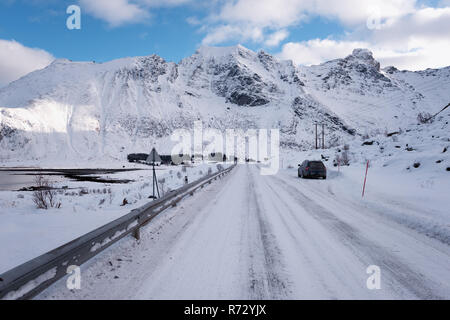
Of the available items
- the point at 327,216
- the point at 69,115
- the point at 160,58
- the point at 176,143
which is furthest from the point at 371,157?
the point at 160,58

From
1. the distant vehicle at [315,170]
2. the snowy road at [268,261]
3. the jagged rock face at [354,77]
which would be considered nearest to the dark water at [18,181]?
the snowy road at [268,261]

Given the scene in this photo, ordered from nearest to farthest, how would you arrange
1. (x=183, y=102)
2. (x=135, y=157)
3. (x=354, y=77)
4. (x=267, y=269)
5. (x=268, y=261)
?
1. (x=267, y=269)
2. (x=268, y=261)
3. (x=135, y=157)
4. (x=183, y=102)
5. (x=354, y=77)

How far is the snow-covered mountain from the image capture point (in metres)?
64.0

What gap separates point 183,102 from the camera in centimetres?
10112

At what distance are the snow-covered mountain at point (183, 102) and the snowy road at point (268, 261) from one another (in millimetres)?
62325

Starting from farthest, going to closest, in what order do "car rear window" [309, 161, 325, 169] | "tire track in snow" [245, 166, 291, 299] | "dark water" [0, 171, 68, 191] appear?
"dark water" [0, 171, 68, 191] < "car rear window" [309, 161, 325, 169] < "tire track in snow" [245, 166, 291, 299]

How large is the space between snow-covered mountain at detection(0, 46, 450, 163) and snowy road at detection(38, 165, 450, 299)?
6232cm

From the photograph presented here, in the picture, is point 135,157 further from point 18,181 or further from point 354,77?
point 354,77

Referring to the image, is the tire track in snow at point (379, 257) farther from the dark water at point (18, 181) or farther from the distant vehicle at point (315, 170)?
the dark water at point (18, 181)

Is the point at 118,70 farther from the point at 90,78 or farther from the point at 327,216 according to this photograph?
the point at 327,216

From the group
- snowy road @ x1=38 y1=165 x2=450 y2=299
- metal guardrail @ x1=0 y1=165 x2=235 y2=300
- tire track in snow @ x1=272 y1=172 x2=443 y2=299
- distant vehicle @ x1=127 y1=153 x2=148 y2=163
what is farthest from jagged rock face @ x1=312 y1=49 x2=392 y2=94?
metal guardrail @ x1=0 y1=165 x2=235 y2=300

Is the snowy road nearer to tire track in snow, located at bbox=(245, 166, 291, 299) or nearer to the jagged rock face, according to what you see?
tire track in snow, located at bbox=(245, 166, 291, 299)

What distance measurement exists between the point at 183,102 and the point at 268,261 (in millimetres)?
102577

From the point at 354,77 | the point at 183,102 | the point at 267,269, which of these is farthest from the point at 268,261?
the point at 354,77
